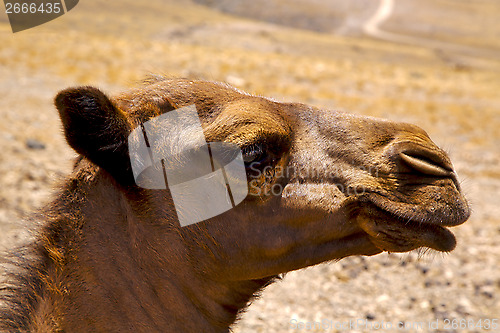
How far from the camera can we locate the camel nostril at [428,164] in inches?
107

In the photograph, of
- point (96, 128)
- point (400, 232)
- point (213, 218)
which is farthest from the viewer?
point (213, 218)

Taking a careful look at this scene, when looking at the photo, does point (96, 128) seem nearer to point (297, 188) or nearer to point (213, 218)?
point (213, 218)

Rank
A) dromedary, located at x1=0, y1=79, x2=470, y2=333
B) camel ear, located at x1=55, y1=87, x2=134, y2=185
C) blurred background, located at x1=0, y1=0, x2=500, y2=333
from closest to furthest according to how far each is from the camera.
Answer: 1. camel ear, located at x1=55, y1=87, x2=134, y2=185
2. dromedary, located at x1=0, y1=79, x2=470, y2=333
3. blurred background, located at x1=0, y1=0, x2=500, y2=333

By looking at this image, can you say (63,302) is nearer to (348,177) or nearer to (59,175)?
(59,175)

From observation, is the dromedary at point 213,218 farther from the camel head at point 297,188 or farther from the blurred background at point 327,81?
the blurred background at point 327,81

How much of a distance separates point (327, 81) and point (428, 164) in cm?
1829

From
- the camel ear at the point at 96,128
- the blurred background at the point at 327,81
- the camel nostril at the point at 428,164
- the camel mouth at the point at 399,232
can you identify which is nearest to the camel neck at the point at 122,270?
the camel ear at the point at 96,128

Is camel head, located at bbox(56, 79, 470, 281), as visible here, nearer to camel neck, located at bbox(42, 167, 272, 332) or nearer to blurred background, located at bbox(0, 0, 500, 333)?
camel neck, located at bbox(42, 167, 272, 332)

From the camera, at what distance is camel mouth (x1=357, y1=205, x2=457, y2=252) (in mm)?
2723

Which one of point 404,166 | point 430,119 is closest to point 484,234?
point 404,166

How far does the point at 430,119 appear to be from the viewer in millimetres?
16000

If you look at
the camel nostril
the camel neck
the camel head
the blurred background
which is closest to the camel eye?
the camel head

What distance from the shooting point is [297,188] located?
287cm

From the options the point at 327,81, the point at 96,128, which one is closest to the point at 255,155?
the point at 96,128
